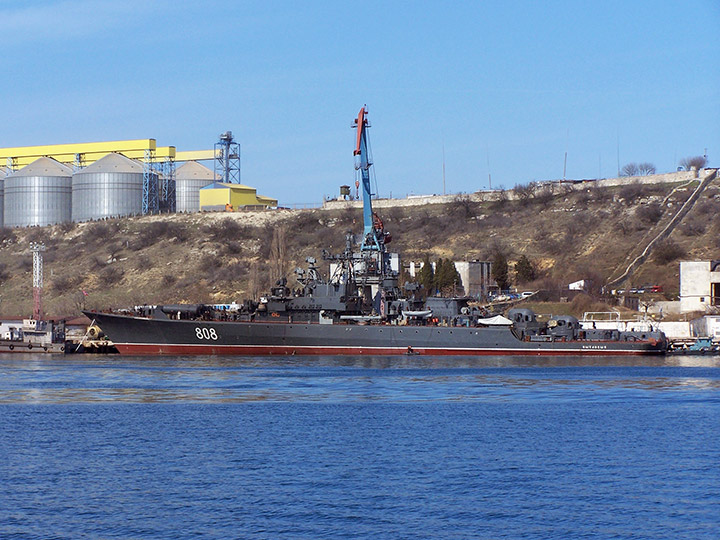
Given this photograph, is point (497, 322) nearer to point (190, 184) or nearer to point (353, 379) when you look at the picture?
point (353, 379)

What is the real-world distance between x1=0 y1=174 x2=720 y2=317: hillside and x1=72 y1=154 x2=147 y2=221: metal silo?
7.04 ft

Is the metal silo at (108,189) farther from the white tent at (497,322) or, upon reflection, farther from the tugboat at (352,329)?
the white tent at (497,322)

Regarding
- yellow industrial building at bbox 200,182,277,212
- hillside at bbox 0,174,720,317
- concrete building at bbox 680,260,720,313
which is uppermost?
yellow industrial building at bbox 200,182,277,212

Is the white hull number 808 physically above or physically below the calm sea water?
above

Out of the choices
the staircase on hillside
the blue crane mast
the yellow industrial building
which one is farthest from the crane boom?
the yellow industrial building

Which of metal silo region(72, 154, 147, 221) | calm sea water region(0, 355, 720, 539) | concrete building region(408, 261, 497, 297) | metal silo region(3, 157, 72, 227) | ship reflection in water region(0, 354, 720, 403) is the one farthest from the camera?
metal silo region(3, 157, 72, 227)

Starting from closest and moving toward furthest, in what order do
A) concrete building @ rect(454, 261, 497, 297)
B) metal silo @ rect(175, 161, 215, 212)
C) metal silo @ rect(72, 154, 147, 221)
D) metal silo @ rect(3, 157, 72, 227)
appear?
concrete building @ rect(454, 261, 497, 297) → metal silo @ rect(72, 154, 147, 221) → metal silo @ rect(3, 157, 72, 227) → metal silo @ rect(175, 161, 215, 212)

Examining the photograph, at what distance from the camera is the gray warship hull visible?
65.6 metres

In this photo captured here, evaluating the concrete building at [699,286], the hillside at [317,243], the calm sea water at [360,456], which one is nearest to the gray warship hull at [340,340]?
the calm sea water at [360,456]

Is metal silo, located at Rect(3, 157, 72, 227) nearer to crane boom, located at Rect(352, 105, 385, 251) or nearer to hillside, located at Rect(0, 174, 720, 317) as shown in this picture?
hillside, located at Rect(0, 174, 720, 317)

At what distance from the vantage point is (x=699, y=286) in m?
77.1

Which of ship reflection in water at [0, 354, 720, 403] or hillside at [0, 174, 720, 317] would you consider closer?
ship reflection in water at [0, 354, 720, 403]

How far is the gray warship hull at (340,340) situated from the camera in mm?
65625

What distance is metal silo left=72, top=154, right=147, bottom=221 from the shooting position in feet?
→ 398
